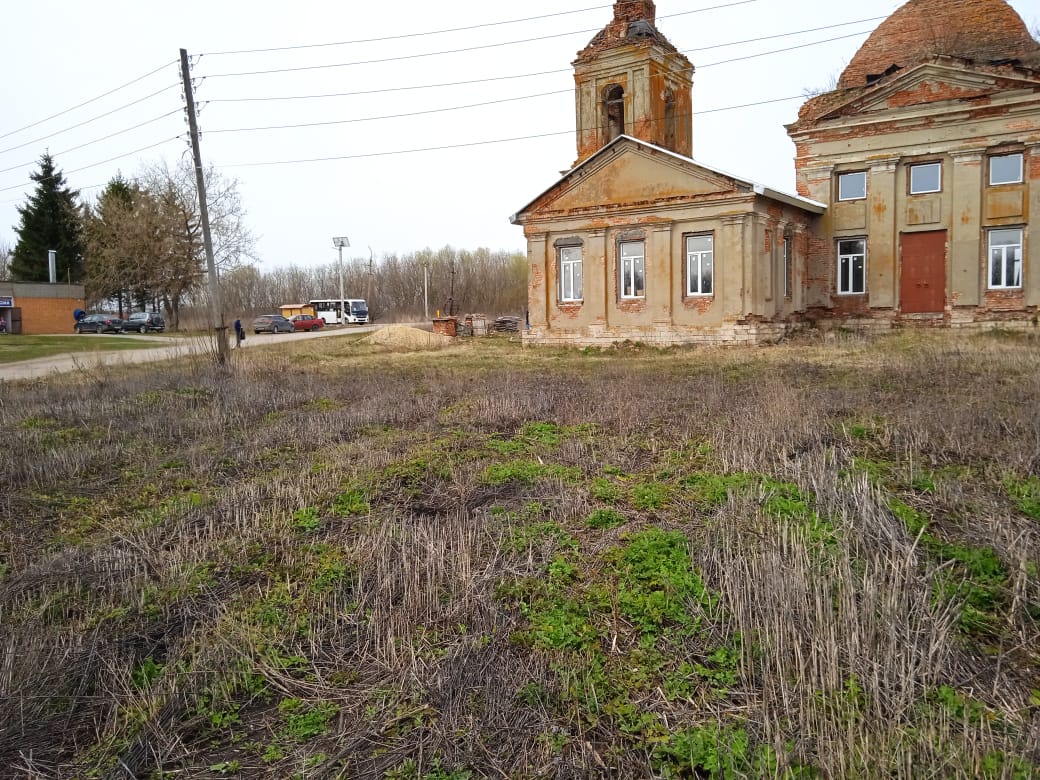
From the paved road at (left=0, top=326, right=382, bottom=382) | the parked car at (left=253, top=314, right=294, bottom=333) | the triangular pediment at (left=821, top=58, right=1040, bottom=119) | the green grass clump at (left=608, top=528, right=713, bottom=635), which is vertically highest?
the triangular pediment at (left=821, top=58, right=1040, bottom=119)

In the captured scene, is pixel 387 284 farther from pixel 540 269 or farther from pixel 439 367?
pixel 439 367

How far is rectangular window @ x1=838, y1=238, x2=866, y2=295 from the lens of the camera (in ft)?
89.4

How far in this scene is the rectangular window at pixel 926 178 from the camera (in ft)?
84.8

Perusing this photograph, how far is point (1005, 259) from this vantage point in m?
25.2

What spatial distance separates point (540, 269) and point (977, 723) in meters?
25.2

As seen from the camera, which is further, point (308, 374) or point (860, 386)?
point (308, 374)

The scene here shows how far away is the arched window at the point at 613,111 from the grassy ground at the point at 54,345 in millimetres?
20812

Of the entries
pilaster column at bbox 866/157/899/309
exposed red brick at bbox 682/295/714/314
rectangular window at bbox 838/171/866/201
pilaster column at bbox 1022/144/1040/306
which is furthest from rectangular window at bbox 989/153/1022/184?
exposed red brick at bbox 682/295/714/314

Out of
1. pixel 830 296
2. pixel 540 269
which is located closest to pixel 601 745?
pixel 540 269

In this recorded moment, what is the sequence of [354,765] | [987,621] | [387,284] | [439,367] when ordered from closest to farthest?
[354,765] → [987,621] → [439,367] → [387,284]

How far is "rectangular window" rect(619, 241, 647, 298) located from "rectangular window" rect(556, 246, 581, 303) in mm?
1727

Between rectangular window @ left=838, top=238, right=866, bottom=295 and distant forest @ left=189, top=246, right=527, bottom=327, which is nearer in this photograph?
rectangular window @ left=838, top=238, right=866, bottom=295

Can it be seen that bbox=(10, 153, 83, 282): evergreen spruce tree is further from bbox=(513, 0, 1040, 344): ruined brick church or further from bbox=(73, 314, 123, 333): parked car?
bbox=(513, 0, 1040, 344): ruined brick church

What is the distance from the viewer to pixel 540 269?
90.9 feet
